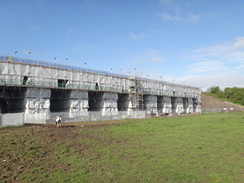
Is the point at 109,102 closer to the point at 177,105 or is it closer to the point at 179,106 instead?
the point at 177,105

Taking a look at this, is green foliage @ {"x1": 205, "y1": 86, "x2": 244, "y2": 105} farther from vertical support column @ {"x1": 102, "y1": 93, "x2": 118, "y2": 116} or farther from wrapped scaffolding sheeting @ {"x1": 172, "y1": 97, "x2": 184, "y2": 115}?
vertical support column @ {"x1": 102, "y1": 93, "x2": 118, "y2": 116}

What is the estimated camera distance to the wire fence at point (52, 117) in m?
22.8

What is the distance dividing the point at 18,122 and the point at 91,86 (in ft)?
106

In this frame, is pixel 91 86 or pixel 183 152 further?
pixel 91 86

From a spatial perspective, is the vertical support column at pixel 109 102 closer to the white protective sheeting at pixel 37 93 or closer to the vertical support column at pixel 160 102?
the white protective sheeting at pixel 37 93

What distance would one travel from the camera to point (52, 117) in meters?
33.3

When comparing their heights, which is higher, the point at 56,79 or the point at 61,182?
the point at 56,79

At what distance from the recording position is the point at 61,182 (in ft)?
30.3

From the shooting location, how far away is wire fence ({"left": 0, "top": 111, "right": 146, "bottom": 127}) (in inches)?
899

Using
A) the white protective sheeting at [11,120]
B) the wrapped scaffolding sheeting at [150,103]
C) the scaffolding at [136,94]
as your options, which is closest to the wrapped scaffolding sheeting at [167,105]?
the wrapped scaffolding sheeting at [150,103]

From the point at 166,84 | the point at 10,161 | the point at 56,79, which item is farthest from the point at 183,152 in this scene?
the point at 166,84

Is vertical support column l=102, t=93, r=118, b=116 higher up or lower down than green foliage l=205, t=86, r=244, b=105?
lower down

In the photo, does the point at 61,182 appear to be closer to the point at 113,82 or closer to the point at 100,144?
the point at 100,144

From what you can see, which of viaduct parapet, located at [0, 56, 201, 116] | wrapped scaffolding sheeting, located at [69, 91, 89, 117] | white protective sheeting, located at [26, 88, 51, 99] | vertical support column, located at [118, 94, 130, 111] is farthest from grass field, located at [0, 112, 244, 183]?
vertical support column, located at [118, 94, 130, 111]
